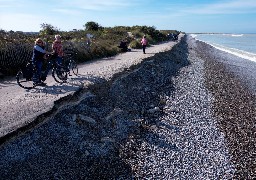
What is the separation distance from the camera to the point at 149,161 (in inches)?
452

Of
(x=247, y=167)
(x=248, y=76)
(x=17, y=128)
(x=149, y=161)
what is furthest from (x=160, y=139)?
(x=248, y=76)

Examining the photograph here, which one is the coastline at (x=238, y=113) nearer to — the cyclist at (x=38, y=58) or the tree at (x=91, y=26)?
the cyclist at (x=38, y=58)

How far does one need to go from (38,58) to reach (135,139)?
5.83 metres

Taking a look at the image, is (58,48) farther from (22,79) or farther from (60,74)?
(22,79)

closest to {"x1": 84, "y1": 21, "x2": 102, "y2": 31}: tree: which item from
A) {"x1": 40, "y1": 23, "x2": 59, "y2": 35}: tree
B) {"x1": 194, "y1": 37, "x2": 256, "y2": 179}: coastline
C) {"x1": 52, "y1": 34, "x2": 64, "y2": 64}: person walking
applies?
{"x1": 40, "y1": 23, "x2": 59, "y2": 35}: tree

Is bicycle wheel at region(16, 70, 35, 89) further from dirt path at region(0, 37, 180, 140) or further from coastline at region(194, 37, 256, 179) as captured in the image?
coastline at region(194, 37, 256, 179)

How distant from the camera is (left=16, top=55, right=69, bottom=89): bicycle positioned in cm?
1595

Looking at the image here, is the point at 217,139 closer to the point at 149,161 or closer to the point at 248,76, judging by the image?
the point at 149,161

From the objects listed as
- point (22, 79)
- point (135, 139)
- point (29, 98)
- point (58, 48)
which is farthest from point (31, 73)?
point (135, 139)

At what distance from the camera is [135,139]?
13.1 meters

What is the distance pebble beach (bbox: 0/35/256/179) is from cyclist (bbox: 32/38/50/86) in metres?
2.14

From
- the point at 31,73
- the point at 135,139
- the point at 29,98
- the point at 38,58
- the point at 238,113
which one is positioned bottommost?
the point at 238,113

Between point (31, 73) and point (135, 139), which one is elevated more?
point (31, 73)

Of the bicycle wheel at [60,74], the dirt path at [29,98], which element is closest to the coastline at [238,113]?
the dirt path at [29,98]
